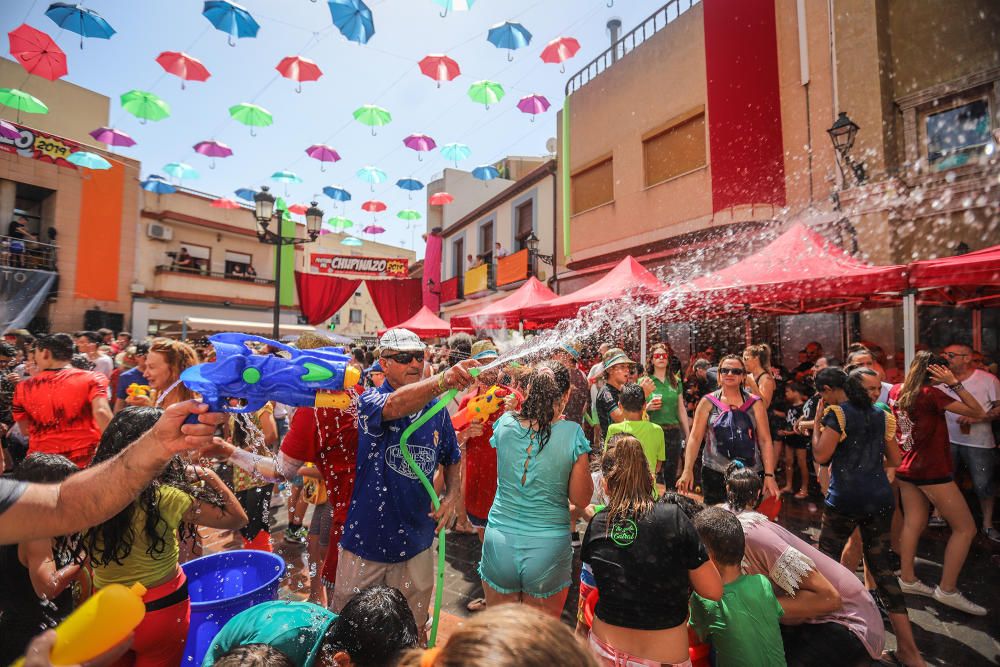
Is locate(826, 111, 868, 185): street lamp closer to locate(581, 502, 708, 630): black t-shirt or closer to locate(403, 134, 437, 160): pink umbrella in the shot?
locate(581, 502, 708, 630): black t-shirt

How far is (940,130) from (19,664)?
35.1 feet

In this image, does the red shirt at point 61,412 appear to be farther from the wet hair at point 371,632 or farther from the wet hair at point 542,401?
the wet hair at point 542,401

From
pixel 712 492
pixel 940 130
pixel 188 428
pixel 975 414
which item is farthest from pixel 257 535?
pixel 940 130

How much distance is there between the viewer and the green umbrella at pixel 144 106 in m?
11.3

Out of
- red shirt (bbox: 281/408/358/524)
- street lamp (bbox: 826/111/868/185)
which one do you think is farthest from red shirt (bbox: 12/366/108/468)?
street lamp (bbox: 826/111/868/185)

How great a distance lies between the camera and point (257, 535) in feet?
12.1

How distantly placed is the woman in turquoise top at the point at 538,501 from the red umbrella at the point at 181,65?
11350 millimetres

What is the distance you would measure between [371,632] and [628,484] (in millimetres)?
1238

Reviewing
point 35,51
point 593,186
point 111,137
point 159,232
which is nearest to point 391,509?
point 593,186

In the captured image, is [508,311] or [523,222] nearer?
[508,311]

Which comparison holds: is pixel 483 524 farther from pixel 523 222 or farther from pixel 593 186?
pixel 523 222

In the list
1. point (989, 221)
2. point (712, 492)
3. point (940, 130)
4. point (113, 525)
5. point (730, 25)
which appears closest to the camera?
point (113, 525)

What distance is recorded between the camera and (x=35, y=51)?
8906mm

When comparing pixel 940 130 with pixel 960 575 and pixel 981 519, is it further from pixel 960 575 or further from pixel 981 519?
pixel 960 575
